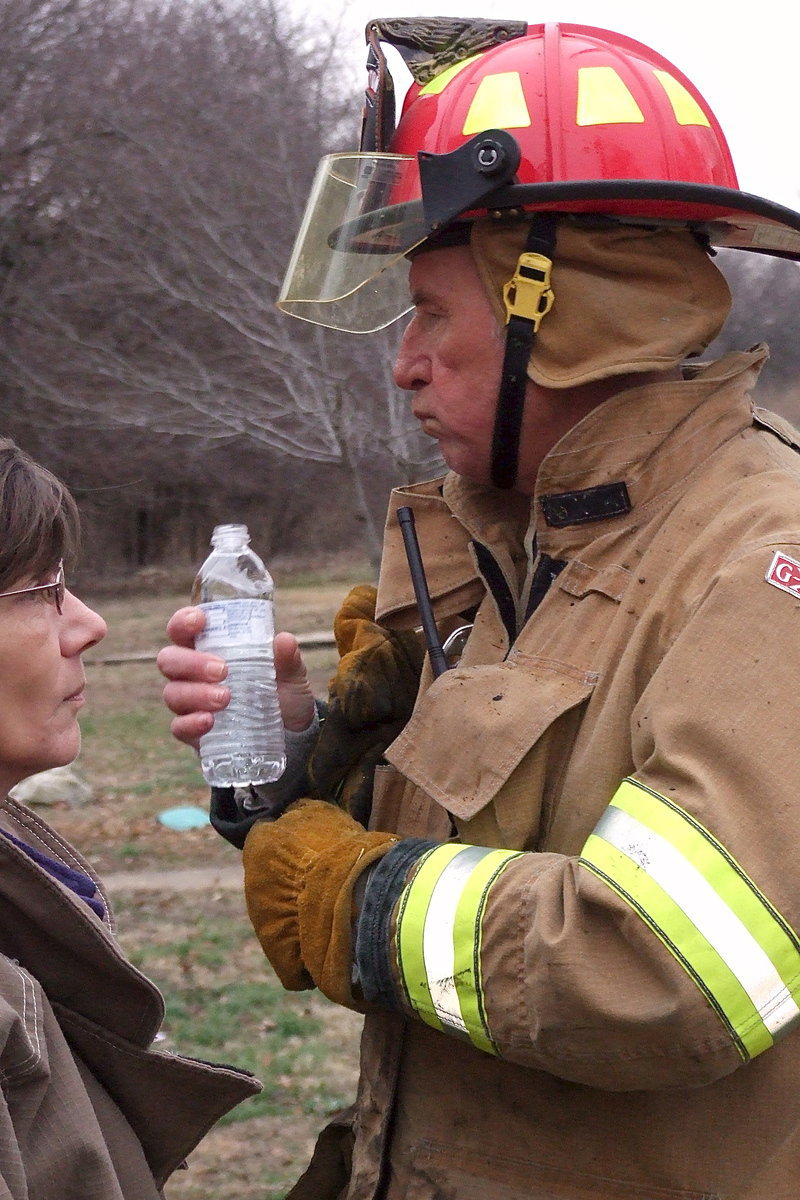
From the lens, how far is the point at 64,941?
6.64 feet

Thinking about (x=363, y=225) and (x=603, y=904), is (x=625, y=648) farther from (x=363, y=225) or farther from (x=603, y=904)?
(x=363, y=225)

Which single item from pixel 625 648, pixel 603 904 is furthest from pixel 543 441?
pixel 603 904

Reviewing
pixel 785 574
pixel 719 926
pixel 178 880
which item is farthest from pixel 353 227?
pixel 178 880

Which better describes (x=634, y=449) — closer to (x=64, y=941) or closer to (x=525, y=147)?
(x=525, y=147)

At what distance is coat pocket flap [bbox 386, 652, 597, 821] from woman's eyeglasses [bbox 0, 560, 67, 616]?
0.61 meters

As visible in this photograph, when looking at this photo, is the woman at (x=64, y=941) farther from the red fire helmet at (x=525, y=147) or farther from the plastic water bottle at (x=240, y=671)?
the red fire helmet at (x=525, y=147)

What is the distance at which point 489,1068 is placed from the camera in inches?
82.4

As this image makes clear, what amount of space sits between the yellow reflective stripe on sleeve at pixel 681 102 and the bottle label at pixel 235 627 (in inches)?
46.5

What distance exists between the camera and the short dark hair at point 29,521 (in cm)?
203

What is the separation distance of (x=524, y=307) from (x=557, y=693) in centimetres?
70

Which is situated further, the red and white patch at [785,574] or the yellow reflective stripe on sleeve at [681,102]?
the yellow reflective stripe on sleeve at [681,102]

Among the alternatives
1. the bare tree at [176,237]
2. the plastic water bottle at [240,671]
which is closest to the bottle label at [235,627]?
the plastic water bottle at [240,671]

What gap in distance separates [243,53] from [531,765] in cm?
1455

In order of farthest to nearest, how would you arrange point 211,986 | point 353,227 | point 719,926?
point 211,986 → point 353,227 → point 719,926
